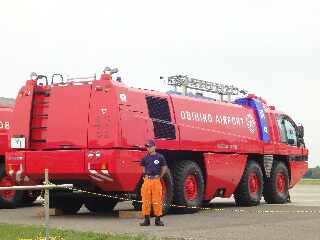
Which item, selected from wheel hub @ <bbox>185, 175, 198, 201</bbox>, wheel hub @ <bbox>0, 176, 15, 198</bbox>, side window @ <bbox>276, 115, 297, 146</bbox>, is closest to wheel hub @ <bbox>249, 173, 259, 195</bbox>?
side window @ <bbox>276, 115, 297, 146</bbox>

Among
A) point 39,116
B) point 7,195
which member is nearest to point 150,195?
point 39,116

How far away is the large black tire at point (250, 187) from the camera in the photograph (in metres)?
20.2

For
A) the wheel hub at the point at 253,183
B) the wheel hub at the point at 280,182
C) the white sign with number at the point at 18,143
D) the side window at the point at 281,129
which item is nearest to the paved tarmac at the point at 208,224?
the white sign with number at the point at 18,143

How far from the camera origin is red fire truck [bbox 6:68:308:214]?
615 inches

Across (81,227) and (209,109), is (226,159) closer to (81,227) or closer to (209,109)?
(209,109)

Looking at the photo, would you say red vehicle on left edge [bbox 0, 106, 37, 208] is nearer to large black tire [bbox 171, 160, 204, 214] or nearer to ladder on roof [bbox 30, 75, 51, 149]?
ladder on roof [bbox 30, 75, 51, 149]

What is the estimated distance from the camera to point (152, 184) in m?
14.5

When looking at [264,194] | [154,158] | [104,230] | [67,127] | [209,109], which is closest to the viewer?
[104,230]

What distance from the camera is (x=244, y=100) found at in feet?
71.4

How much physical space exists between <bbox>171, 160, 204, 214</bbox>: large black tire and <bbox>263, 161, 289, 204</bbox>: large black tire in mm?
4449

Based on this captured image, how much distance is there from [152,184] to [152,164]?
39cm

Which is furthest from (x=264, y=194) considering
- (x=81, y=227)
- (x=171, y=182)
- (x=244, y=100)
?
(x=81, y=227)

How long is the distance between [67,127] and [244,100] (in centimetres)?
723

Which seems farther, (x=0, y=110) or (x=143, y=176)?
(x=0, y=110)
